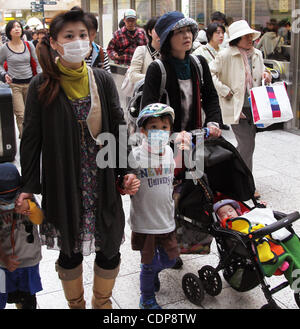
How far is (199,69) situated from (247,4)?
21.2 feet

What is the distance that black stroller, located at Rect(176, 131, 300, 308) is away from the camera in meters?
3.05

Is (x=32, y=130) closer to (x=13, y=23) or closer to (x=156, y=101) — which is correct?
(x=156, y=101)

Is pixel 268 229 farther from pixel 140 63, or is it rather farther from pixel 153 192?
pixel 140 63

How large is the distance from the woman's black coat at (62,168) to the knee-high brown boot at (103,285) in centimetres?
14

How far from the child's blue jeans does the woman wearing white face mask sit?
1.55 ft

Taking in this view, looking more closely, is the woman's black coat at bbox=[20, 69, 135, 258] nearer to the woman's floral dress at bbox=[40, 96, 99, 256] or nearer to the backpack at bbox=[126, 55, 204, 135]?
the woman's floral dress at bbox=[40, 96, 99, 256]

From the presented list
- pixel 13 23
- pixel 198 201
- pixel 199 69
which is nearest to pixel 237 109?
pixel 199 69

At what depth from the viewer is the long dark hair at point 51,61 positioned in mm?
2516

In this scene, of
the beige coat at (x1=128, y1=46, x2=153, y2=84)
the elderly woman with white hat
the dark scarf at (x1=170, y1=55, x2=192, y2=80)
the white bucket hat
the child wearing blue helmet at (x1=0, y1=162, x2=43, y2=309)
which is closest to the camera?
the child wearing blue helmet at (x1=0, y1=162, x2=43, y2=309)

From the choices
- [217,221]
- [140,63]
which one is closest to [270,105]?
[140,63]

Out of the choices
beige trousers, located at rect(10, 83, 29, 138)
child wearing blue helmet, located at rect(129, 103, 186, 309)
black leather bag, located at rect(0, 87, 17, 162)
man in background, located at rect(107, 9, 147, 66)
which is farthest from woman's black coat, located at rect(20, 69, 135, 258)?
man in background, located at rect(107, 9, 147, 66)

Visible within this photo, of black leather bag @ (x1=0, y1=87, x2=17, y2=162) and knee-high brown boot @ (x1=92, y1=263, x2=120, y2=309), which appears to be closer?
knee-high brown boot @ (x1=92, y1=263, x2=120, y2=309)

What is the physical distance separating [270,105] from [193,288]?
84.9 inches
